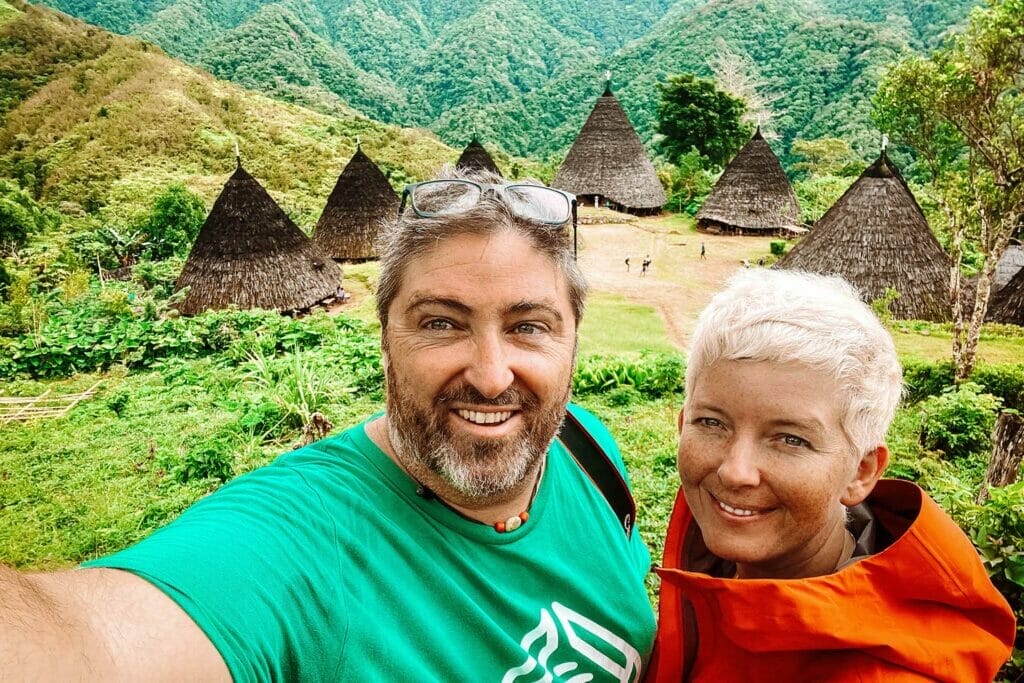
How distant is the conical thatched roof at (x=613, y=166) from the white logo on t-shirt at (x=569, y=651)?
924 inches

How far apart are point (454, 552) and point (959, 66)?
9.68 meters

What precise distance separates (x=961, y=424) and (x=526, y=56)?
7230cm

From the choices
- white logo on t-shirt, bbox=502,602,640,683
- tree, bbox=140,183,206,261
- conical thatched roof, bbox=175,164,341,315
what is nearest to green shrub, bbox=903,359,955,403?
white logo on t-shirt, bbox=502,602,640,683

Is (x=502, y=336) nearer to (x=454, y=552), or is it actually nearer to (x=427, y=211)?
(x=427, y=211)

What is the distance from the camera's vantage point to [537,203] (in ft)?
4.86

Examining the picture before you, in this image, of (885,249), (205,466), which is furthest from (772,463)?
(885,249)

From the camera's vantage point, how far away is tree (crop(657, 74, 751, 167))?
29094 mm

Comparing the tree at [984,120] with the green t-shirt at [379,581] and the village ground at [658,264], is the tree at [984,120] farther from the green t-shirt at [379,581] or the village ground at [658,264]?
the green t-shirt at [379,581]

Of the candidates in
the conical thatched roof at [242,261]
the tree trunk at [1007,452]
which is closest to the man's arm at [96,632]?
the tree trunk at [1007,452]

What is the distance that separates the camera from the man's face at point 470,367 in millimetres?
1297

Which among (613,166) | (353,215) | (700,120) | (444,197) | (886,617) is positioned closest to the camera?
(886,617)

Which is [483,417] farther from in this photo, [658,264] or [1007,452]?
[658,264]

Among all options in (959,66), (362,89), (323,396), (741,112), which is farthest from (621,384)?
(362,89)

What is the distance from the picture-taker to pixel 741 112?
29875 millimetres
